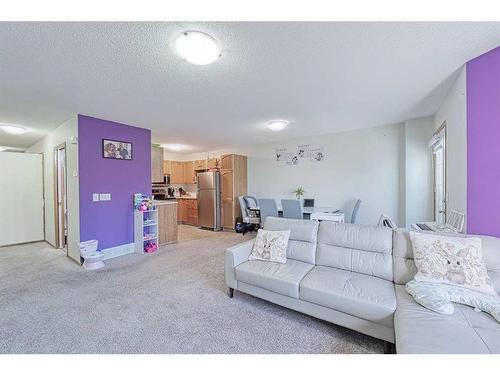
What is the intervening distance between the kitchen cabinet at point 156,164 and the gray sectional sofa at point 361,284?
327cm

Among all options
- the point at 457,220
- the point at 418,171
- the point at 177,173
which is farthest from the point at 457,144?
the point at 177,173

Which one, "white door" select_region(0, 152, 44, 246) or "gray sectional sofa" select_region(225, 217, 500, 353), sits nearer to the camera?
"gray sectional sofa" select_region(225, 217, 500, 353)

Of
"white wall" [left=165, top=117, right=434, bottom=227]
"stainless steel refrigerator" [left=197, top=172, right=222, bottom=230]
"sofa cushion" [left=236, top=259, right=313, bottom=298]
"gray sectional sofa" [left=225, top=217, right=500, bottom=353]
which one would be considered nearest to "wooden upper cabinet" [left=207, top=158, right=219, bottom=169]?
"stainless steel refrigerator" [left=197, top=172, right=222, bottom=230]

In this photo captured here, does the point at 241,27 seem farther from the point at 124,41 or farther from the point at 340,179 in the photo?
the point at 340,179

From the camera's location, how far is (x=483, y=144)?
1.99 meters

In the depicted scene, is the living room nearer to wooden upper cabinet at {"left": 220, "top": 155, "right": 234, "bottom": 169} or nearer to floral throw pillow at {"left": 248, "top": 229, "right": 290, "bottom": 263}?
floral throw pillow at {"left": 248, "top": 229, "right": 290, "bottom": 263}

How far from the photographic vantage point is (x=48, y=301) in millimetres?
2385

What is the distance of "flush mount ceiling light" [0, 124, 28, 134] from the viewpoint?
12.8 ft

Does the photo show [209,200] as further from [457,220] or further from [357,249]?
[457,220]

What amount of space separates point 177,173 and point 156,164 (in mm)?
2606

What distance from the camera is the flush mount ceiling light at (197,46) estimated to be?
164 cm

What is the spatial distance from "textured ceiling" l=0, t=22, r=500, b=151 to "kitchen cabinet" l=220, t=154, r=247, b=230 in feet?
7.89

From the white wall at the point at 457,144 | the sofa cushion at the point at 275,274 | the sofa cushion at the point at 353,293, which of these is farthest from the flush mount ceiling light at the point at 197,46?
the white wall at the point at 457,144
